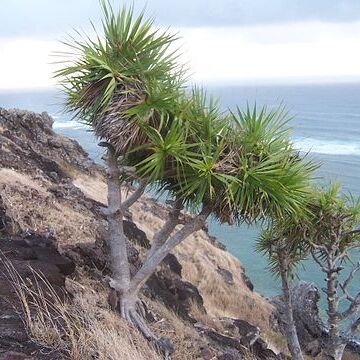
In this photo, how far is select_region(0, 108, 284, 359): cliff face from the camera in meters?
8.11

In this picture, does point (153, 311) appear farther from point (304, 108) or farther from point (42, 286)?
point (304, 108)

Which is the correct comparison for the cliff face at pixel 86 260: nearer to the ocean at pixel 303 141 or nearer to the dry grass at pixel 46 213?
the dry grass at pixel 46 213

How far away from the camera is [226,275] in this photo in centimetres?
2281

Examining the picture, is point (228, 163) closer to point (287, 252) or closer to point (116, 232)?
point (116, 232)

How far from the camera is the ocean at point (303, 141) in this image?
42.2ft

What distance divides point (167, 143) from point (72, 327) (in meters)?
3.05

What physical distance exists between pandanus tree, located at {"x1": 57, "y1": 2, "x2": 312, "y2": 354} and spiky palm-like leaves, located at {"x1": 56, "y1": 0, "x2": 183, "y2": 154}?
15 millimetres

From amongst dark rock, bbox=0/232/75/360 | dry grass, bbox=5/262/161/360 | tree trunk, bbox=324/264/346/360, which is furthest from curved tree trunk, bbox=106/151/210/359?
tree trunk, bbox=324/264/346/360

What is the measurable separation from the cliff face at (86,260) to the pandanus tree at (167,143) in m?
1.20

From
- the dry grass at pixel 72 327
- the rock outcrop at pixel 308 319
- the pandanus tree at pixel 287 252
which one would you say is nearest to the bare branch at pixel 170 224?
the dry grass at pixel 72 327

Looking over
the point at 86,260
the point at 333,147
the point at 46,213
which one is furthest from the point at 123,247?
the point at 333,147

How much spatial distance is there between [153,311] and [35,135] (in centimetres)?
1853

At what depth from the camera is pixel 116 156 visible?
9078mm

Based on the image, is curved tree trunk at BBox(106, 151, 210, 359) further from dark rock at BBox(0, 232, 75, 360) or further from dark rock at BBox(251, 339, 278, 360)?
dark rock at BBox(251, 339, 278, 360)
